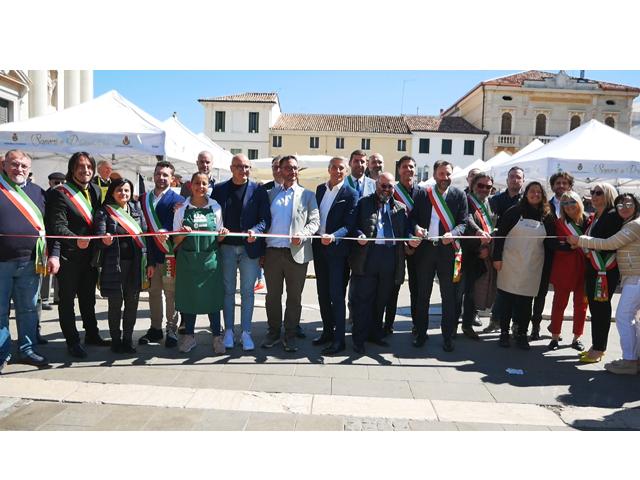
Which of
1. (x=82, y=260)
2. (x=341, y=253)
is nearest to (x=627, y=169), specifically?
(x=341, y=253)

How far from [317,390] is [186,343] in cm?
174

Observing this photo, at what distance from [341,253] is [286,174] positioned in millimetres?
1044

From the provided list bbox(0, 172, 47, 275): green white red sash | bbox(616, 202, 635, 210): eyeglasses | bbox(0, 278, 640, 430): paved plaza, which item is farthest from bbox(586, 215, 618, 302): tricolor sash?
bbox(0, 172, 47, 275): green white red sash

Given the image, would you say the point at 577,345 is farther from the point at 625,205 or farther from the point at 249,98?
the point at 249,98

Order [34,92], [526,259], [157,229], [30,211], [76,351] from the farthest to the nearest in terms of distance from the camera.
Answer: [34,92]
[526,259]
[157,229]
[76,351]
[30,211]

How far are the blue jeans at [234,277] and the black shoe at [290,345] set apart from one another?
449 millimetres

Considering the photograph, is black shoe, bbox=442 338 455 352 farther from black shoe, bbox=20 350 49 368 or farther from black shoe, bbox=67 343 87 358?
black shoe, bbox=20 350 49 368

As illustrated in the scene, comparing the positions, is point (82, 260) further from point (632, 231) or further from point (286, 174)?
point (632, 231)

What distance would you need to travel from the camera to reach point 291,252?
532cm

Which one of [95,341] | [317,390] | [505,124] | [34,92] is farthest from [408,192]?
[505,124]

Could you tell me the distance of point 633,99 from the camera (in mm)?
46625

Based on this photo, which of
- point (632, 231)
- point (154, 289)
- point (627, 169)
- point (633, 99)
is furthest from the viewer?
point (633, 99)

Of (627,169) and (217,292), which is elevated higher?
(627,169)

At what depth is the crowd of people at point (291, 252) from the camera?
192 inches
